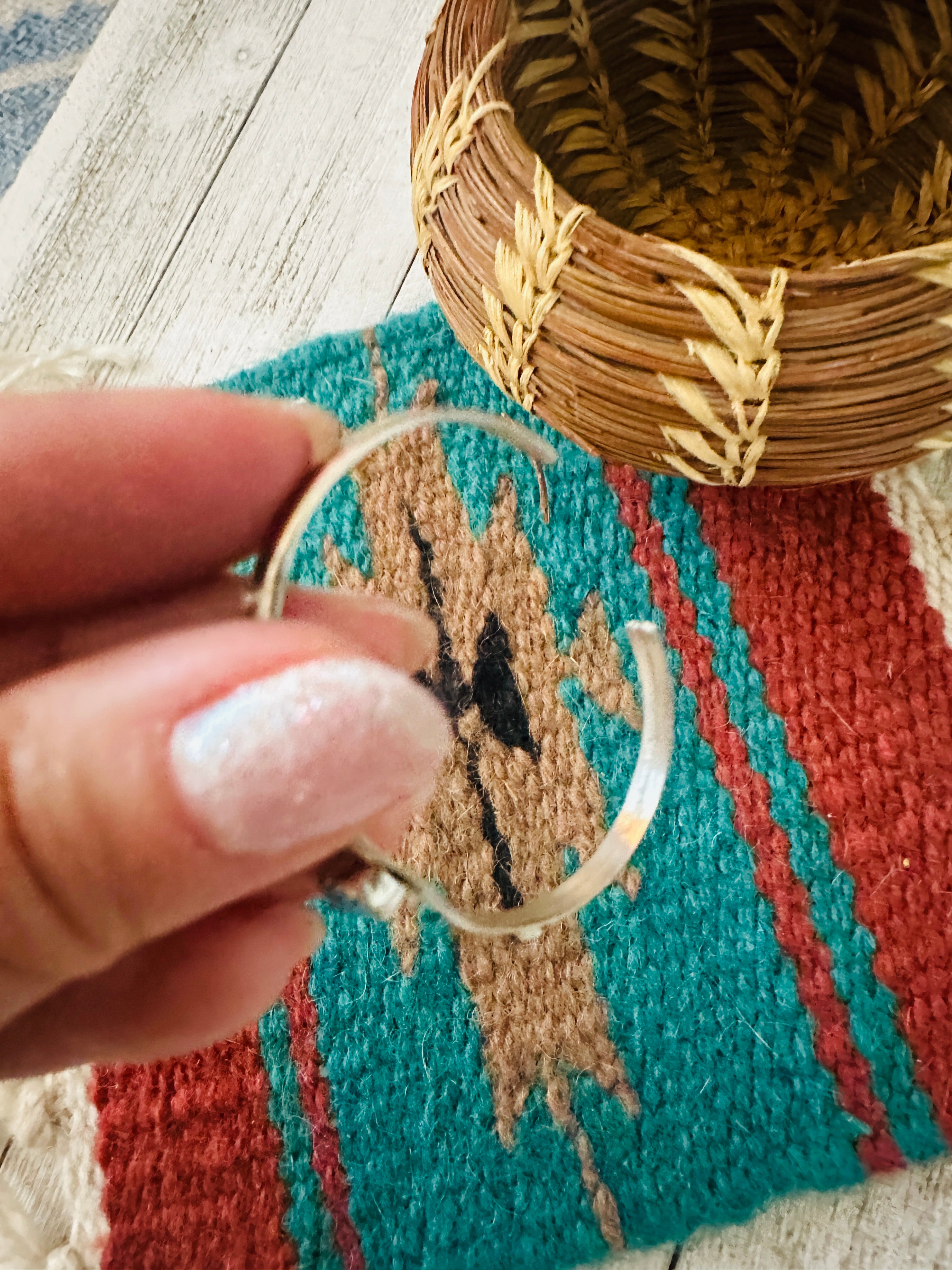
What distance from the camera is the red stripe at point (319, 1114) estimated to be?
0.35m

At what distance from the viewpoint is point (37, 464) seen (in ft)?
0.88

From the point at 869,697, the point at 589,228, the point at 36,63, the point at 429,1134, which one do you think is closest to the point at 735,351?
the point at 589,228

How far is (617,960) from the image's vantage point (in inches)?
14.0

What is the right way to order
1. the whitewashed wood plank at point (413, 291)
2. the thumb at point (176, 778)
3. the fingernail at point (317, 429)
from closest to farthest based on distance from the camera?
the thumb at point (176, 778) → the fingernail at point (317, 429) → the whitewashed wood plank at point (413, 291)

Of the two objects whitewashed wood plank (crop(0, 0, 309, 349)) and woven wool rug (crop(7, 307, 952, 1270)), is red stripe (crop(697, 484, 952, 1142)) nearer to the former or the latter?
woven wool rug (crop(7, 307, 952, 1270))

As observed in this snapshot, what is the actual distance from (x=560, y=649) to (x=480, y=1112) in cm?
17

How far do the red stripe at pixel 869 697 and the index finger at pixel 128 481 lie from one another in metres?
0.18

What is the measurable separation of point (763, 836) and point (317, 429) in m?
0.21

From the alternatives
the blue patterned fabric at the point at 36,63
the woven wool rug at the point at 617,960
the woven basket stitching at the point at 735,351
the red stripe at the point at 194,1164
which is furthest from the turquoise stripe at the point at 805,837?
the blue patterned fabric at the point at 36,63

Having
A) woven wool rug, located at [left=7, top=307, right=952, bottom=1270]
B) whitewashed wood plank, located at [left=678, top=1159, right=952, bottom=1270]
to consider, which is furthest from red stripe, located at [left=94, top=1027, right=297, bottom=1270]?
whitewashed wood plank, located at [left=678, top=1159, right=952, bottom=1270]

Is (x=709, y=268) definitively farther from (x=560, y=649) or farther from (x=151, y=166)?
(x=151, y=166)

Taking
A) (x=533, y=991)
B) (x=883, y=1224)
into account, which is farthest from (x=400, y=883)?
(x=883, y=1224)

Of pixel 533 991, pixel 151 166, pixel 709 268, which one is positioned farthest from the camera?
pixel 151 166

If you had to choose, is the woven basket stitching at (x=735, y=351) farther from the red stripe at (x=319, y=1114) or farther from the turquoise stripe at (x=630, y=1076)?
the red stripe at (x=319, y=1114)
